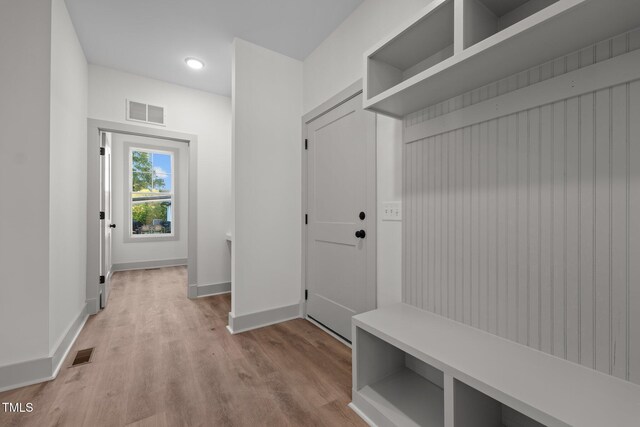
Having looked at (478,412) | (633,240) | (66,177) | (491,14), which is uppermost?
(491,14)

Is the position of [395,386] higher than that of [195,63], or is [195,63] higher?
[195,63]

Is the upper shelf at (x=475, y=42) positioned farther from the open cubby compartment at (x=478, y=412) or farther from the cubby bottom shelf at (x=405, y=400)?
the cubby bottom shelf at (x=405, y=400)

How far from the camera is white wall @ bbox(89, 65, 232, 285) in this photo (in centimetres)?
333

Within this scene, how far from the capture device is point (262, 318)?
8.62ft

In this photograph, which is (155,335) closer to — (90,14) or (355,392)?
(355,392)

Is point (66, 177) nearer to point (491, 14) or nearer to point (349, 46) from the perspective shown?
point (349, 46)

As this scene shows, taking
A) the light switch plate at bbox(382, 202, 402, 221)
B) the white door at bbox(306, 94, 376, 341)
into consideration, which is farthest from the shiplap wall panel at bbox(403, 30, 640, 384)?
the white door at bbox(306, 94, 376, 341)

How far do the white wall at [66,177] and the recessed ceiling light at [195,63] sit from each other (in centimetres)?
92

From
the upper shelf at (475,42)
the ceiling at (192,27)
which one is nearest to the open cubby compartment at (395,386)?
the upper shelf at (475,42)

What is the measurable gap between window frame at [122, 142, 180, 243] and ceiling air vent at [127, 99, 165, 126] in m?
2.53

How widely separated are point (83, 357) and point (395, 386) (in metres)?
2.23

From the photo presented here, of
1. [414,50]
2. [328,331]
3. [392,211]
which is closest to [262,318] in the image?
[328,331]

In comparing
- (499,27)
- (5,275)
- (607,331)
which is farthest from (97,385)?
(499,27)

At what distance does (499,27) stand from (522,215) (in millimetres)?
878
